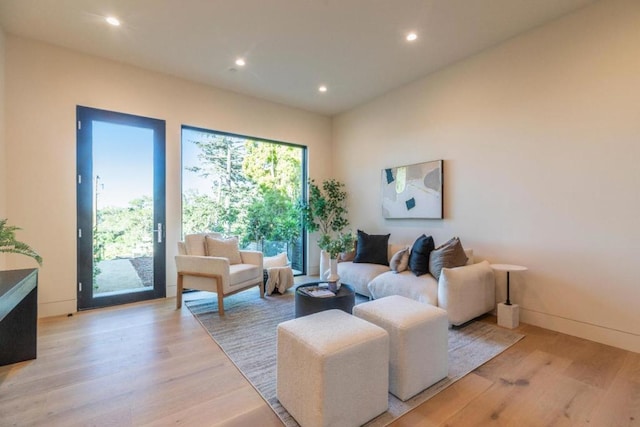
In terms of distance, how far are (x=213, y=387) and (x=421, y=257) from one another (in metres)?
2.58

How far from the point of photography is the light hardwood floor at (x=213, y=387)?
167 cm

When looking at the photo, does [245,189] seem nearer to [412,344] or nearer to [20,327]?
[20,327]

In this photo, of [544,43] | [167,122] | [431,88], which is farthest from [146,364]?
[544,43]

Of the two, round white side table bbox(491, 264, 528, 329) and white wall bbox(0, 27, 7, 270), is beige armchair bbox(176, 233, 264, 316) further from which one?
round white side table bbox(491, 264, 528, 329)

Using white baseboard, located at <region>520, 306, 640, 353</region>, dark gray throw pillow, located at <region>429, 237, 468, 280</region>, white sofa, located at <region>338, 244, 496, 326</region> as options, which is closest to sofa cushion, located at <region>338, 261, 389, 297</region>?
white sofa, located at <region>338, 244, 496, 326</region>

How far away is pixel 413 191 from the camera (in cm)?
419

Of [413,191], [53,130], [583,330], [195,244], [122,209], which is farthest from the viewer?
[413,191]

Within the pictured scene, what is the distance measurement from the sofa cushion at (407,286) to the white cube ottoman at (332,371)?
1.50 m

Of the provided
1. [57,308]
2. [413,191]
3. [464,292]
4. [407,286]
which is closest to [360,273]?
[407,286]

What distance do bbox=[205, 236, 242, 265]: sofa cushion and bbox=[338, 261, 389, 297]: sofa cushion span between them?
155cm

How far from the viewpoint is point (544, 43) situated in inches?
116

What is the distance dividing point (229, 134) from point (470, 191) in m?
3.69

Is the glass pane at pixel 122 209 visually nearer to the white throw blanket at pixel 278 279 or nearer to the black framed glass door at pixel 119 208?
the black framed glass door at pixel 119 208

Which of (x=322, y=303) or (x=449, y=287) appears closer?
(x=322, y=303)
